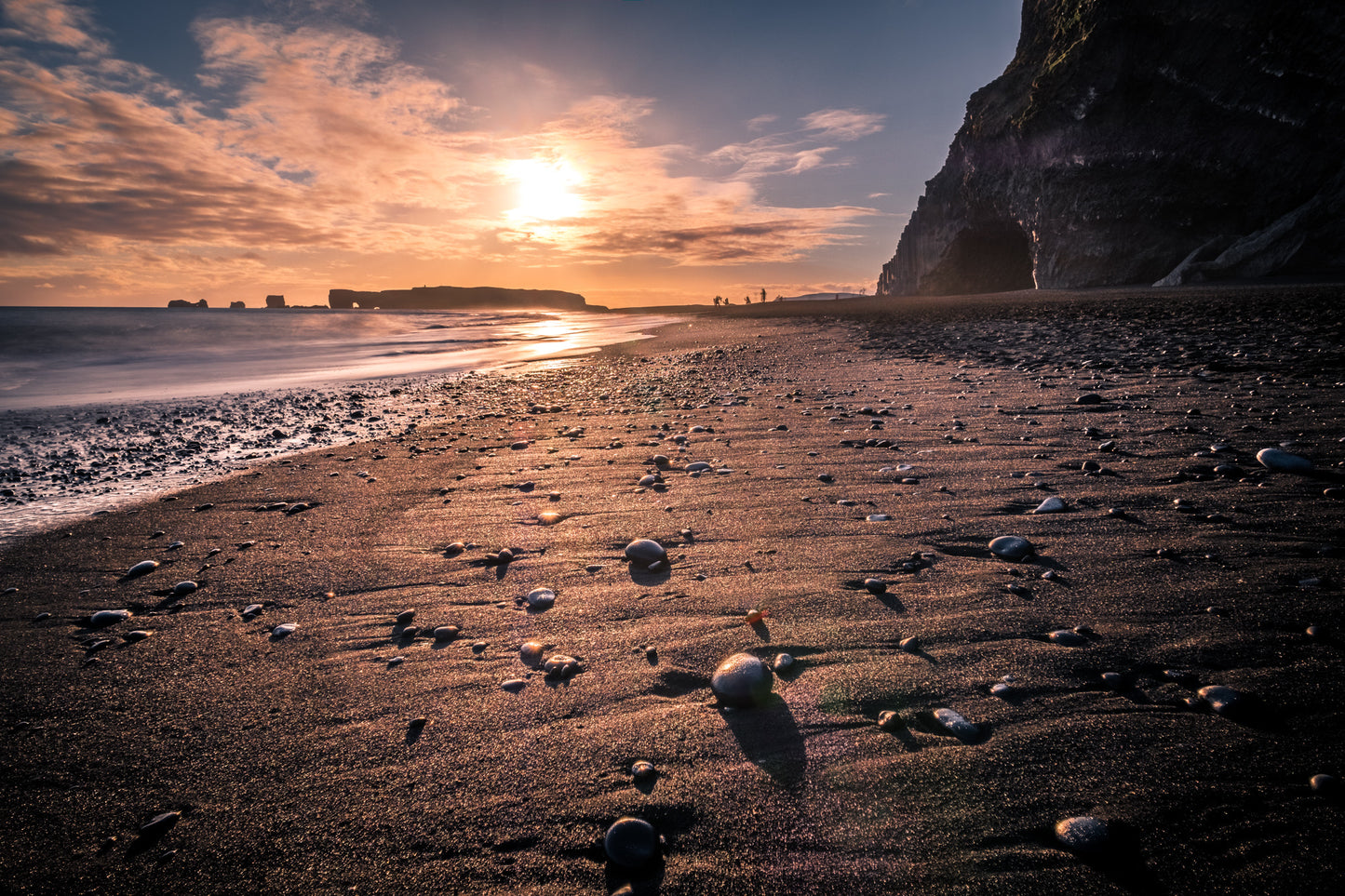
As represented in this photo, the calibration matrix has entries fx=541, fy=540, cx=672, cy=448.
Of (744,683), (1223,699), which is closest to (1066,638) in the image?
(1223,699)

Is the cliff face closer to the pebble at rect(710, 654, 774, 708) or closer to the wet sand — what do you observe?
the wet sand

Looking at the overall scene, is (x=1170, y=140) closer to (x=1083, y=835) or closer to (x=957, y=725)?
(x=957, y=725)

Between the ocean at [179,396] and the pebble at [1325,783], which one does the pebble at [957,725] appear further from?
the ocean at [179,396]

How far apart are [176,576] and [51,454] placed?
550 centimetres

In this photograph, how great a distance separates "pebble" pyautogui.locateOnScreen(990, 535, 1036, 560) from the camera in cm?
288

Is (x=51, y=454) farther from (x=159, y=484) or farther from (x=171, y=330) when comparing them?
(x=171, y=330)

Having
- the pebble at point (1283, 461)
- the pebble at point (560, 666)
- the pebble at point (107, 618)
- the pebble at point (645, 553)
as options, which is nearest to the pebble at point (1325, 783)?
the pebble at point (560, 666)

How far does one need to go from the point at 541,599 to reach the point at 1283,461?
4926 mm

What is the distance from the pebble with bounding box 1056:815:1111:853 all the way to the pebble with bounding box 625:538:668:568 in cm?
201

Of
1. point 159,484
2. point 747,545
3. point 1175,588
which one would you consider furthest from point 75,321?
point 1175,588

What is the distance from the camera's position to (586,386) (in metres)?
10.7

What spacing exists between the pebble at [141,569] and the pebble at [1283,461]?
7246mm

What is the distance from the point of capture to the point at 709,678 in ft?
6.99

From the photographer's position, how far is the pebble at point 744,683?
1.96m
